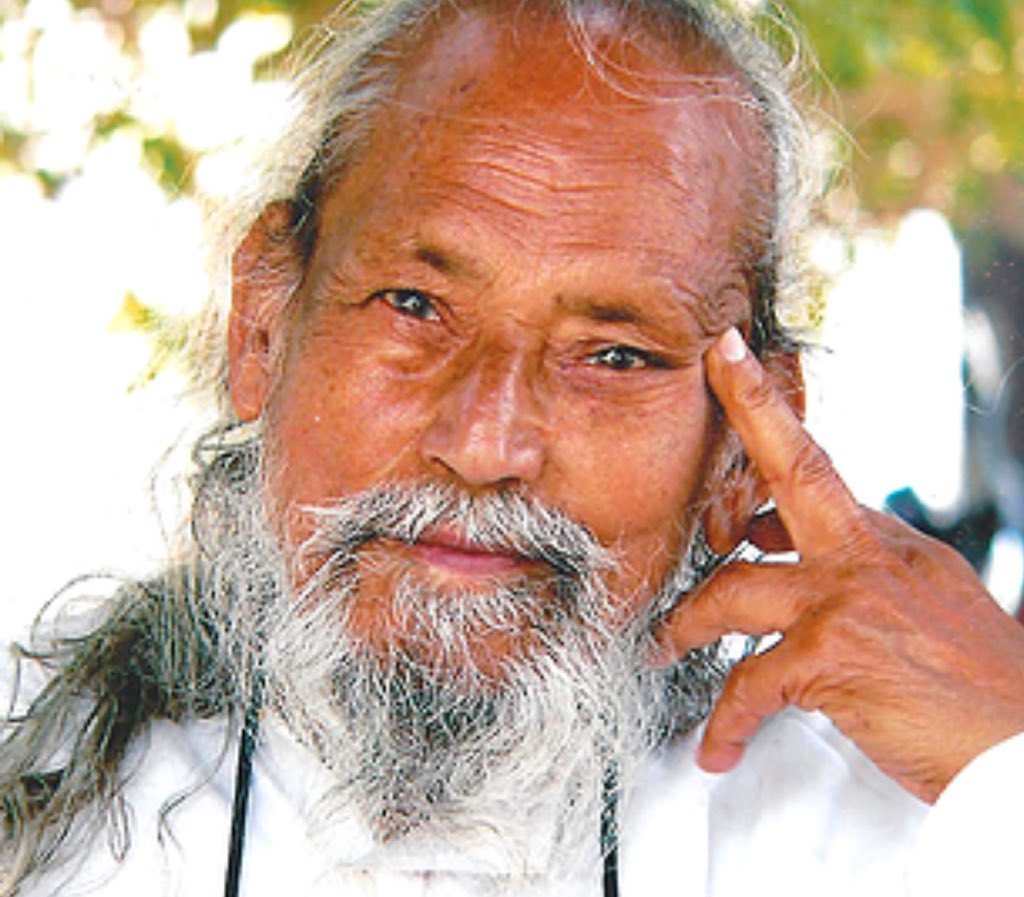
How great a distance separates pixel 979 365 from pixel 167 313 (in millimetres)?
1725

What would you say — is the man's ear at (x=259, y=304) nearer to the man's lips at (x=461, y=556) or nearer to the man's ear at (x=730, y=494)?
the man's lips at (x=461, y=556)

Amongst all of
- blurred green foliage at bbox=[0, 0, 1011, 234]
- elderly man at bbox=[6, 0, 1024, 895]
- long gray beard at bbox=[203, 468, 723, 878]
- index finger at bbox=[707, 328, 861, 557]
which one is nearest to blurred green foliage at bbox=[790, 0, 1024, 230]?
blurred green foliage at bbox=[0, 0, 1011, 234]

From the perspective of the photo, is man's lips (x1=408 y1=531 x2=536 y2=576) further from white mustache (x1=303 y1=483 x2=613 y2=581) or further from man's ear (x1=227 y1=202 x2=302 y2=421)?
man's ear (x1=227 y1=202 x2=302 y2=421)

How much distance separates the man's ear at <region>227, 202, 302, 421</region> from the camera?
2.83 meters

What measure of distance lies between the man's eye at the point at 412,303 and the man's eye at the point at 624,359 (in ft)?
0.83

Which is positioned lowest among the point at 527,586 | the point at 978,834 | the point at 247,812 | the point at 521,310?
the point at 978,834

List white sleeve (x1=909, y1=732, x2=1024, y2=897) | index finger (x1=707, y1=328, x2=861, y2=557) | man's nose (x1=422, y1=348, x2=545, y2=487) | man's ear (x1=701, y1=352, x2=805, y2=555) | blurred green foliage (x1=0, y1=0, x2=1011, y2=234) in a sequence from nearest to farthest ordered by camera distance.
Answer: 1. white sleeve (x1=909, y1=732, x2=1024, y2=897)
2. man's nose (x1=422, y1=348, x2=545, y2=487)
3. index finger (x1=707, y1=328, x2=861, y2=557)
4. man's ear (x1=701, y1=352, x2=805, y2=555)
5. blurred green foliage (x1=0, y1=0, x2=1011, y2=234)

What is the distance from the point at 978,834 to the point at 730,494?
28.2 inches

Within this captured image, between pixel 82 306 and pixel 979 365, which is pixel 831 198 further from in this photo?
pixel 82 306

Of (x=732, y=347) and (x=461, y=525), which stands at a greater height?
(x=732, y=347)

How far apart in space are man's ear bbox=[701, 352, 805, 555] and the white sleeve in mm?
577

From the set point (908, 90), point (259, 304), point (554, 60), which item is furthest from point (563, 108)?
point (908, 90)

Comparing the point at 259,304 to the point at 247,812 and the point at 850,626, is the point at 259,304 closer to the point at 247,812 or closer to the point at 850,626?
the point at 247,812

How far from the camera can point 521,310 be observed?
8.30 ft
